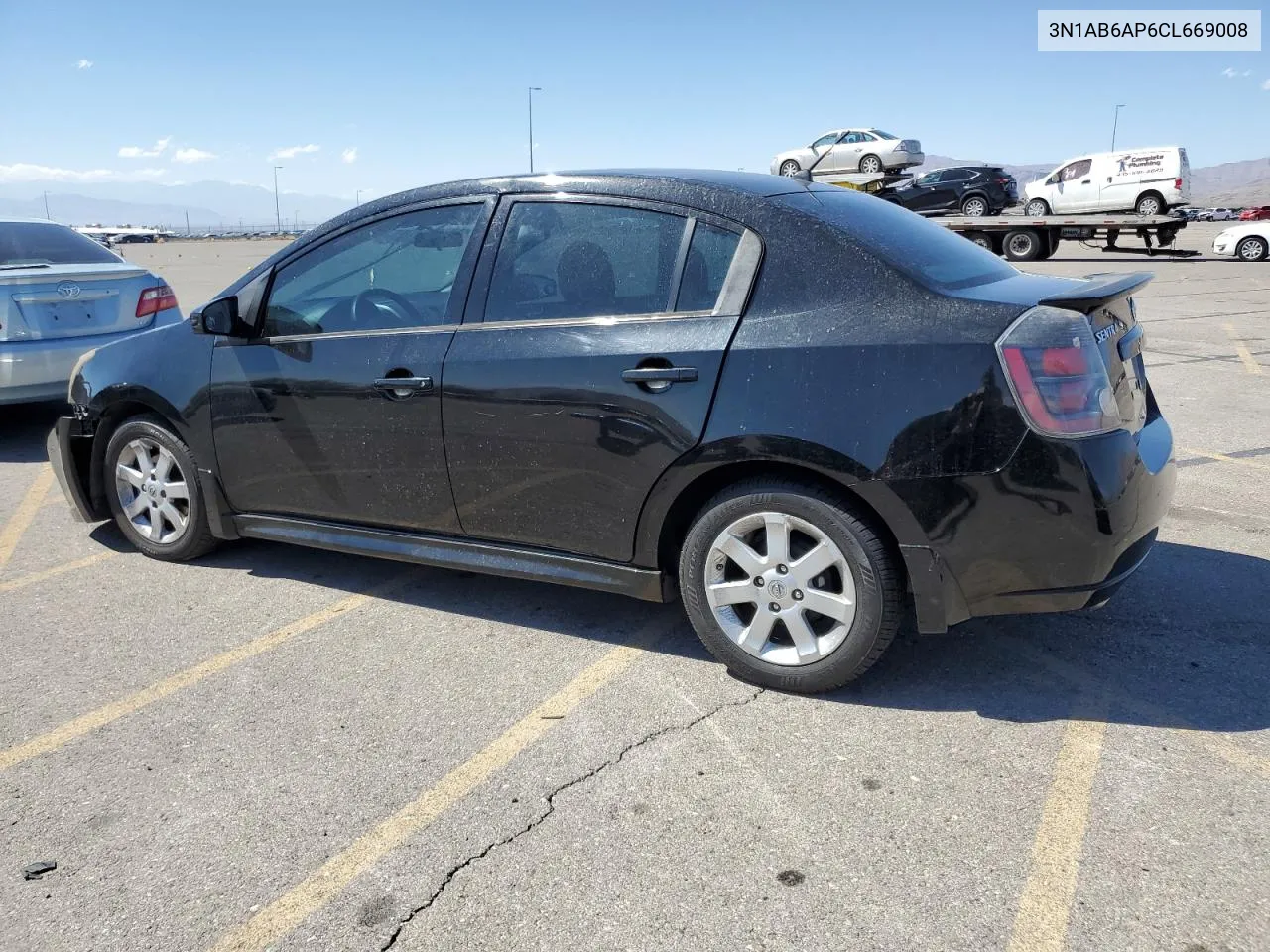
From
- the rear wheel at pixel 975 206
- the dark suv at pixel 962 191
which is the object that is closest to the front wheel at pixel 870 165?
the dark suv at pixel 962 191

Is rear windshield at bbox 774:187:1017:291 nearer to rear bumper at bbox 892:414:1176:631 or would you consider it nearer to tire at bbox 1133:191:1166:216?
rear bumper at bbox 892:414:1176:631

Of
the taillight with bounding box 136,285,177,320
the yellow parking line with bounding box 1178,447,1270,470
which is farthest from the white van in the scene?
the taillight with bounding box 136,285,177,320

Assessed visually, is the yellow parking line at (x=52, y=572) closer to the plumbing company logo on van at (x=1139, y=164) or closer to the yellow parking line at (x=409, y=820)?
the yellow parking line at (x=409, y=820)

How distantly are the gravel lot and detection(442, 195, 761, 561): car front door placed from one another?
577mm

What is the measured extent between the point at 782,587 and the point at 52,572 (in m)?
3.53

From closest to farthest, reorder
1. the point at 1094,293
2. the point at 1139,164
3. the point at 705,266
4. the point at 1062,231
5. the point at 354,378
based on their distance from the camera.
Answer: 1. the point at 1094,293
2. the point at 705,266
3. the point at 354,378
4. the point at 1062,231
5. the point at 1139,164

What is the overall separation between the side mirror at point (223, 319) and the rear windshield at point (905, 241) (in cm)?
235

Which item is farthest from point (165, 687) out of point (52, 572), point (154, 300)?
point (154, 300)

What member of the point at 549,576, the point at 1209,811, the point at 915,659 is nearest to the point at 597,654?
the point at 549,576

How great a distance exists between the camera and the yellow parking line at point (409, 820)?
7.73ft

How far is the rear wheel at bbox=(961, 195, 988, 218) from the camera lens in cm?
2756

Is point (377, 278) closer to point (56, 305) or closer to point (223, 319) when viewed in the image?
point (223, 319)

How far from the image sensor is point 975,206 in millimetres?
27734

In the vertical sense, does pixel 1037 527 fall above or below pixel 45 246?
below
